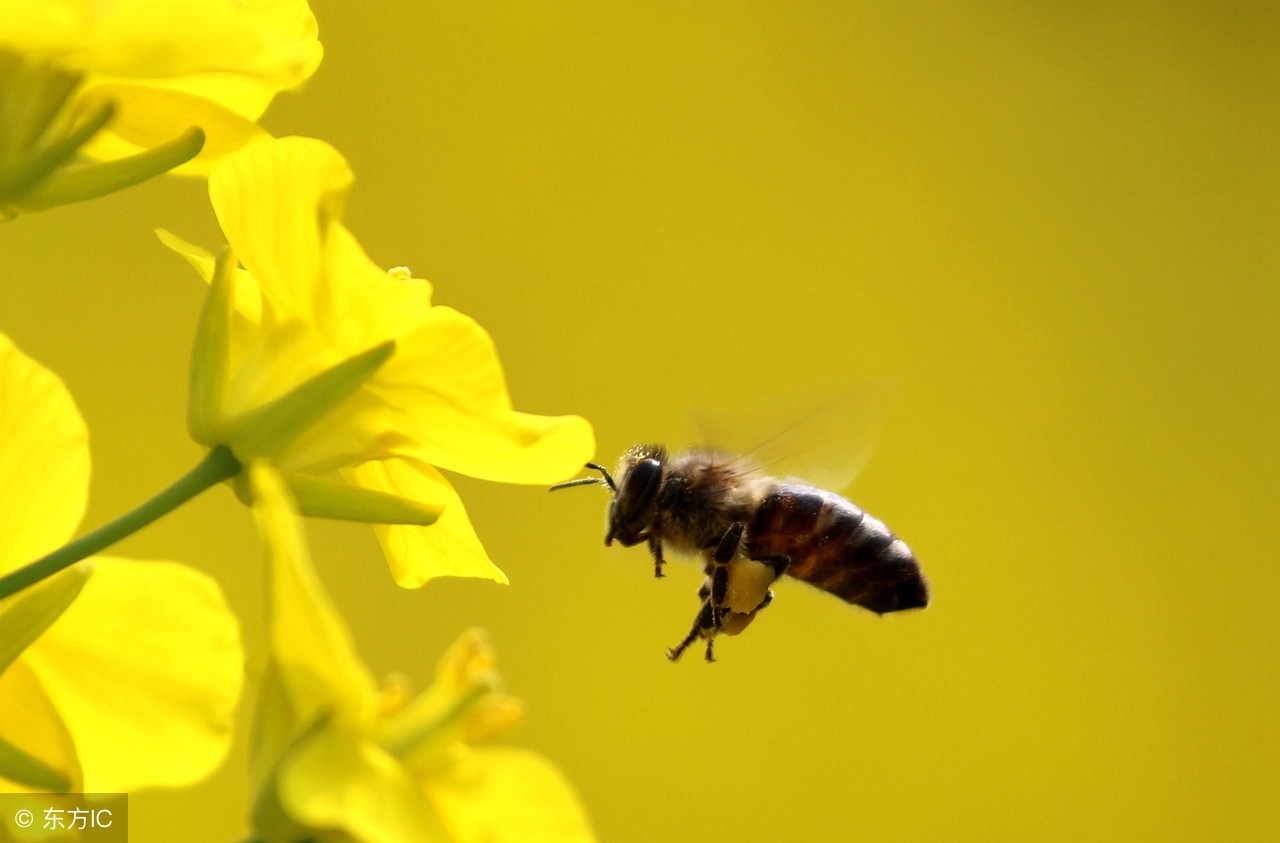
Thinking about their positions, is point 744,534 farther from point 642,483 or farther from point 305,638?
point 305,638

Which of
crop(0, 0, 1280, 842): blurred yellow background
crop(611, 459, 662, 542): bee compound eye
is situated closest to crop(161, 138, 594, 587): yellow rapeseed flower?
crop(611, 459, 662, 542): bee compound eye

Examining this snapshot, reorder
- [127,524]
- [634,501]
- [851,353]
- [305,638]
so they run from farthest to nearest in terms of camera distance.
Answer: [851,353], [634,501], [127,524], [305,638]

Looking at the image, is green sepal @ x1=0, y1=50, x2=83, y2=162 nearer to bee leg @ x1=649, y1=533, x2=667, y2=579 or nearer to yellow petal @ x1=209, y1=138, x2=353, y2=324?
yellow petal @ x1=209, y1=138, x2=353, y2=324

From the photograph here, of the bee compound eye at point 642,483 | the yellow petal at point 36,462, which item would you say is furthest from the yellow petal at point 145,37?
the bee compound eye at point 642,483

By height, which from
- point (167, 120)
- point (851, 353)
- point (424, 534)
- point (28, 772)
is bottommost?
point (28, 772)

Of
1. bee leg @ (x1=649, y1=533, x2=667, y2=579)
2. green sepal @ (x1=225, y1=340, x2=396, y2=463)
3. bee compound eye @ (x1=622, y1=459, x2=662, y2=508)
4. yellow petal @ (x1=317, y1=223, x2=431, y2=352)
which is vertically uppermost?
bee compound eye @ (x1=622, y1=459, x2=662, y2=508)

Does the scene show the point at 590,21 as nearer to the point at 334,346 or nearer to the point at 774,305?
Result: the point at 774,305

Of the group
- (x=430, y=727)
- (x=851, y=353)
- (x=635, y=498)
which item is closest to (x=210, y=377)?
(x=430, y=727)
